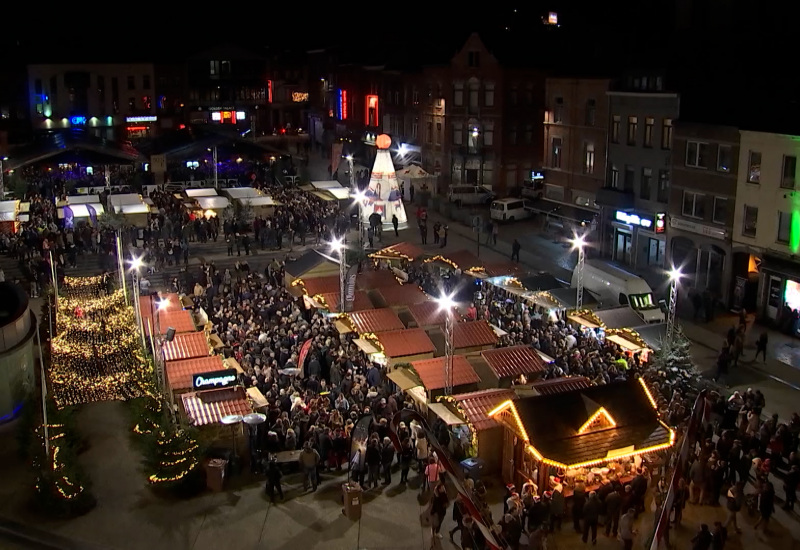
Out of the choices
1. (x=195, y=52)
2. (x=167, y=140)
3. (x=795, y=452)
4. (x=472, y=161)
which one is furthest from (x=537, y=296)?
(x=195, y=52)

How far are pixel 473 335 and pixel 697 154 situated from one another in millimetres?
15601

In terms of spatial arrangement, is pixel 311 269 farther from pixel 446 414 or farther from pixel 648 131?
pixel 648 131

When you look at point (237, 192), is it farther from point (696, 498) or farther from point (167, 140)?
point (696, 498)

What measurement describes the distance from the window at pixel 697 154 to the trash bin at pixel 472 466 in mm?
21901

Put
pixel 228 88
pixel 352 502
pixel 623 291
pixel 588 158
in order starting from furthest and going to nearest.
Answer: pixel 228 88
pixel 588 158
pixel 623 291
pixel 352 502

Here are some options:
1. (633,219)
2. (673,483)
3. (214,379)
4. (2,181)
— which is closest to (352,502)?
(214,379)

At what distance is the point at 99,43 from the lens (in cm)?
8781

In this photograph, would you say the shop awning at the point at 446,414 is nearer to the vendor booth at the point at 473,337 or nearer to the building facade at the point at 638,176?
the vendor booth at the point at 473,337

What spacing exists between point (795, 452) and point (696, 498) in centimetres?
→ 253

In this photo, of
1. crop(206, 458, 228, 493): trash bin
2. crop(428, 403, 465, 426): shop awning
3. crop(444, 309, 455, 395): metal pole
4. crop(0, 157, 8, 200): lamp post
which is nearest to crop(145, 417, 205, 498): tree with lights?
crop(206, 458, 228, 493): trash bin

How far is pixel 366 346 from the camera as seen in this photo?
2670 centimetres

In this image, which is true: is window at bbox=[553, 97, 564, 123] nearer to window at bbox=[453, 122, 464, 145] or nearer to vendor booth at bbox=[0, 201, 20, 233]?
window at bbox=[453, 122, 464, 145]

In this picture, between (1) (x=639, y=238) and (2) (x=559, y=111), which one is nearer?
(1) (x=639, y=238)

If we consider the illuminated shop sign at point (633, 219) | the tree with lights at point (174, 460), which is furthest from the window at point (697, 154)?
the tree with lights at point (174, 460)
